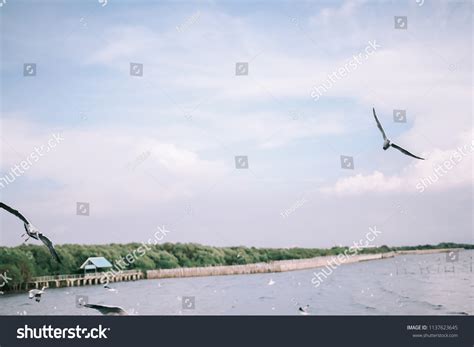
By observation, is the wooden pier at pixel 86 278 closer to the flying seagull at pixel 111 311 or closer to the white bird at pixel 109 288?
the white bird at pixel 109 288

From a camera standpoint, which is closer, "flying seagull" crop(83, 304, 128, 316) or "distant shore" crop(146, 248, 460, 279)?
"flying seagull" crop(83, 304, 128, 316)

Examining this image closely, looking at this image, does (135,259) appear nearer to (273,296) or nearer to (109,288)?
(109,288)

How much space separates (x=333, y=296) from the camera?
816 cm

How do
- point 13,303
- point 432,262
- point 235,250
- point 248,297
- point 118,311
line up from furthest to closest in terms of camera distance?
point 432,262 < point 235,250 < point 248,297 < point 13,303 < point 118,311

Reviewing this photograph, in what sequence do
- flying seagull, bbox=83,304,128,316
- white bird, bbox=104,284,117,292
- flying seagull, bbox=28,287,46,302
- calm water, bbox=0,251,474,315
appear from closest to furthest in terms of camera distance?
1. flying seagull, bbox=83,304,128,316
2. calm water, bbox=0,251,474,315
3. flying seagull, bbox=28,287,46,302
4. white bird, bbox=104,284,117,292

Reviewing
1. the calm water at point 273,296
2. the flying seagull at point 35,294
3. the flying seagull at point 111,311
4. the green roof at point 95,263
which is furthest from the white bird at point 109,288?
the flying seagull at point 111,311

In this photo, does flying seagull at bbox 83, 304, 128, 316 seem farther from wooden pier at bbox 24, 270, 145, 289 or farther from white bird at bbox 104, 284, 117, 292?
wooden pier at bbox 24, 270, 145, 289

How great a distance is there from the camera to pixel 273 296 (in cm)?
796

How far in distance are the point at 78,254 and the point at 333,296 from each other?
13.7ft

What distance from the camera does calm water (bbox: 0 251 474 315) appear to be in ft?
22.6

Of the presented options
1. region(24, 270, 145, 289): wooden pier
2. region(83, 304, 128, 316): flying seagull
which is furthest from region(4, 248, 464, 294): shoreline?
region(83, 304, 128, 316): flying seagull
